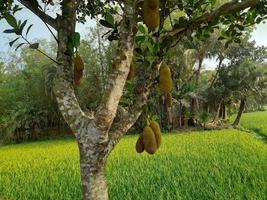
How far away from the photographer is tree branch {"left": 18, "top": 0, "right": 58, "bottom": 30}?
2006 mm

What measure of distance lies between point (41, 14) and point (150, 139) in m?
0.80

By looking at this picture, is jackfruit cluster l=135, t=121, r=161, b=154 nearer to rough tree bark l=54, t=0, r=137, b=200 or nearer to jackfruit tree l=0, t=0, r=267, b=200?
jackfruit tree l=0, t=0, r=267, b=200

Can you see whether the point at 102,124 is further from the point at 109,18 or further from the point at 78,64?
the point at 109,18

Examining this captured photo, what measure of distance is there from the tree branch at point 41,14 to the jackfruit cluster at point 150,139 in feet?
2.14

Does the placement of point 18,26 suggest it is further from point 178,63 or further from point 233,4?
point 178,63

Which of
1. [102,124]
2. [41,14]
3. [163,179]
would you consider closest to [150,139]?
[102,124]

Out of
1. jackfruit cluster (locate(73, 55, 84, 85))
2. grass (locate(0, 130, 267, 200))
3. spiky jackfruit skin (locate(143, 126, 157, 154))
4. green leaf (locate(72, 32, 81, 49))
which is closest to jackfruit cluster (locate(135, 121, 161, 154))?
spiky jackfruit skin (locate(143, 126, 157, 154))

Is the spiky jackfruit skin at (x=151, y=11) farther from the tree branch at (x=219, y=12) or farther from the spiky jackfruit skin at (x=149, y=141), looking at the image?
the spiky jackfruit skin at (x=149, y=141)

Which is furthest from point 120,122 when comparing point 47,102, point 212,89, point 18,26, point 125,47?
point 47,102

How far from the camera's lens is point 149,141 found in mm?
1975

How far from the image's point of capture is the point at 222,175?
6.89 m

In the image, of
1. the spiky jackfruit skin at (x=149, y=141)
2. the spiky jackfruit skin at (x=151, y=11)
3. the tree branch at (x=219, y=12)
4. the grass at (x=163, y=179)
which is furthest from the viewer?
the grass at (x=163, y=179)

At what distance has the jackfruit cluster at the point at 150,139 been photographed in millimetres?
1963

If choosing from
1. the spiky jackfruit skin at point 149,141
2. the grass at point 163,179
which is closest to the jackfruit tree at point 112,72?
the spiky jackfruit skin at point 149,141
